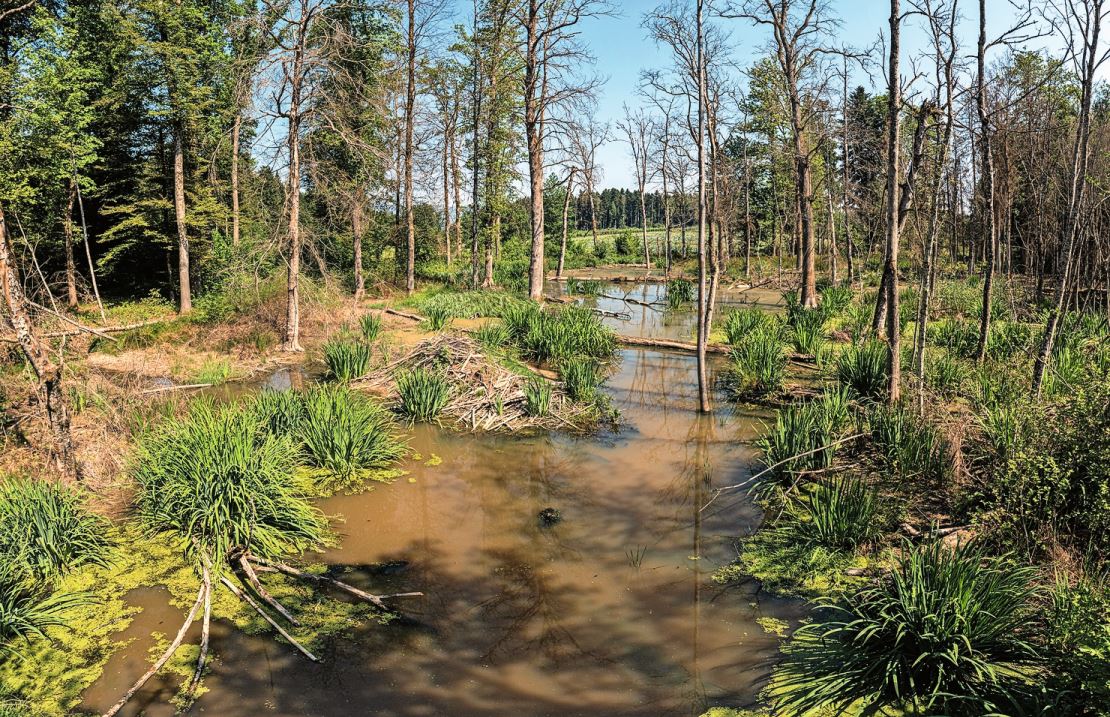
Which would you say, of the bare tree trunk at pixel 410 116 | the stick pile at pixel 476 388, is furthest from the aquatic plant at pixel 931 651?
the bare tree trunk at pixel 410 116

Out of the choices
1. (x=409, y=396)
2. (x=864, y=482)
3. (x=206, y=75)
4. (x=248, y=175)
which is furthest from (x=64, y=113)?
(x=864, y=482)

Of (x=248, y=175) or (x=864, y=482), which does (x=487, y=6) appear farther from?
(x=864, y=482)

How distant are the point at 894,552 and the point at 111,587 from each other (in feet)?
21.0

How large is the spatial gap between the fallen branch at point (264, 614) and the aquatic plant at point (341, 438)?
7.33ft

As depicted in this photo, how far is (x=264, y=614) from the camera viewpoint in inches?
178

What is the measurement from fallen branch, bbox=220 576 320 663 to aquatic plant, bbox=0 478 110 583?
1266mm

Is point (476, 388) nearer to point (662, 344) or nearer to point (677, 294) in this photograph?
point (662, 344)

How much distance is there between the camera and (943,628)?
351cm

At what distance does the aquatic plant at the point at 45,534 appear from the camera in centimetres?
470

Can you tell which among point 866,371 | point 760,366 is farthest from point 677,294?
point 866,371

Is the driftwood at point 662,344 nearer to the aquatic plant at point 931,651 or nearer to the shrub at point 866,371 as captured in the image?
the shrub at point 866,371

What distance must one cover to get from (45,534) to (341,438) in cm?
280

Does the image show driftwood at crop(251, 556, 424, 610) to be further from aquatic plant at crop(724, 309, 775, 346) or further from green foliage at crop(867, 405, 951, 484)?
aquatic plant at crop(724, 309, 775, 346)

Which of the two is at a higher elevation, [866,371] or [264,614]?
[866,371]
